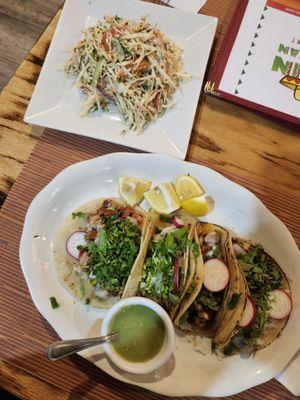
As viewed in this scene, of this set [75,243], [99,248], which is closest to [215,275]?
[99,248]

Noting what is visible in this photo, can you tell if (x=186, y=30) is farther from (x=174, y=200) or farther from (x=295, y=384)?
(x=295, y=384)

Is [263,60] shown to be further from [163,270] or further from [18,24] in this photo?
[18,24]

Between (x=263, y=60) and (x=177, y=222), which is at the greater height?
(x=263, y=60)

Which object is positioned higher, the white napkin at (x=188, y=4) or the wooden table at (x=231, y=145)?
the white napkin at (x=188, y=4)

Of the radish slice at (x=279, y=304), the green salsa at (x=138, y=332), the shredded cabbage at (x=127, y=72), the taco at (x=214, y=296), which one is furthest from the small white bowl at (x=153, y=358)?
the shredded cabbage at (x=127, y=72)

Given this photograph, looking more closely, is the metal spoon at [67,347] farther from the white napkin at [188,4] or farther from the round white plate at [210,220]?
the white napkin at [188,4]

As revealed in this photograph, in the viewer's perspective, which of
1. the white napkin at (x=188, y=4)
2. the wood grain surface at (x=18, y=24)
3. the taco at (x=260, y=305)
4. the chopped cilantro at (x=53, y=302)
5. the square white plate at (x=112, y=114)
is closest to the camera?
the taco at (x=260, y=305)
